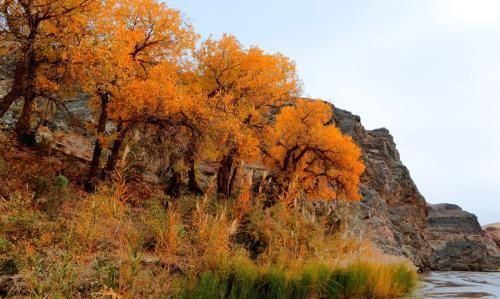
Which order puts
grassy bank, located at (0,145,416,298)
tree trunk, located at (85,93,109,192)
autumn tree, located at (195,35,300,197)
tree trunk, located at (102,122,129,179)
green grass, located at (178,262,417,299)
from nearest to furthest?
grassy bank, located at (0,145,416,298)
green grass, located at (178,262,417,299)
tree trunk, located at (85,93,109,192)
tree trunk, located at (102,122,129,179)
autumn tree, located at (195,35,300,197)

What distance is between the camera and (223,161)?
25.9 meters

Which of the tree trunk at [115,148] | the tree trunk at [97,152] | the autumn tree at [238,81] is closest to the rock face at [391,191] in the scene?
the autumn tree at [238,81]

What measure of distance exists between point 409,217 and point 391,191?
4631 mm

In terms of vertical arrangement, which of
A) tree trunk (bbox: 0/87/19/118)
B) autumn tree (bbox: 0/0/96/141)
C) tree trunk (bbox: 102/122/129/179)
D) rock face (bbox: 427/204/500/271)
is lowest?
rock face (bbox: 427/204/500/271)

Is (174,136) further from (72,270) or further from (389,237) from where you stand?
(389,237)

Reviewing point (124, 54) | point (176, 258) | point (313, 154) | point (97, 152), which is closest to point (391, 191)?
point (313, 154)

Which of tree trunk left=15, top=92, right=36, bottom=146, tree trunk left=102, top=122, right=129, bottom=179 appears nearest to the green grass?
tree trunk left=102, top=122, right=129, bottom=179

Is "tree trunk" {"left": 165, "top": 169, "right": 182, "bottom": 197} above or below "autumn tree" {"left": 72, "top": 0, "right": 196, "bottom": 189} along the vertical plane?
below

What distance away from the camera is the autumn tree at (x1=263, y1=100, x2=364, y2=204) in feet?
106

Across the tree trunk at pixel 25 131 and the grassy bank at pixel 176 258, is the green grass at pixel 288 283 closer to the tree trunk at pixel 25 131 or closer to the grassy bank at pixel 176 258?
the grassy bank at pixel 176 258

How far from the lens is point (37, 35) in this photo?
12984 mm

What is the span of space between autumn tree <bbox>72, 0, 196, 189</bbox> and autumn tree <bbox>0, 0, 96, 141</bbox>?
2.25ft

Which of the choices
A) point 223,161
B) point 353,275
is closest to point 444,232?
Answer: point 223,161

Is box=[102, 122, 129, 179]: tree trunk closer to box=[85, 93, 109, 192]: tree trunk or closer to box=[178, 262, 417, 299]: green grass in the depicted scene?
box=[85, 93, 109, 192]: tree trunk
